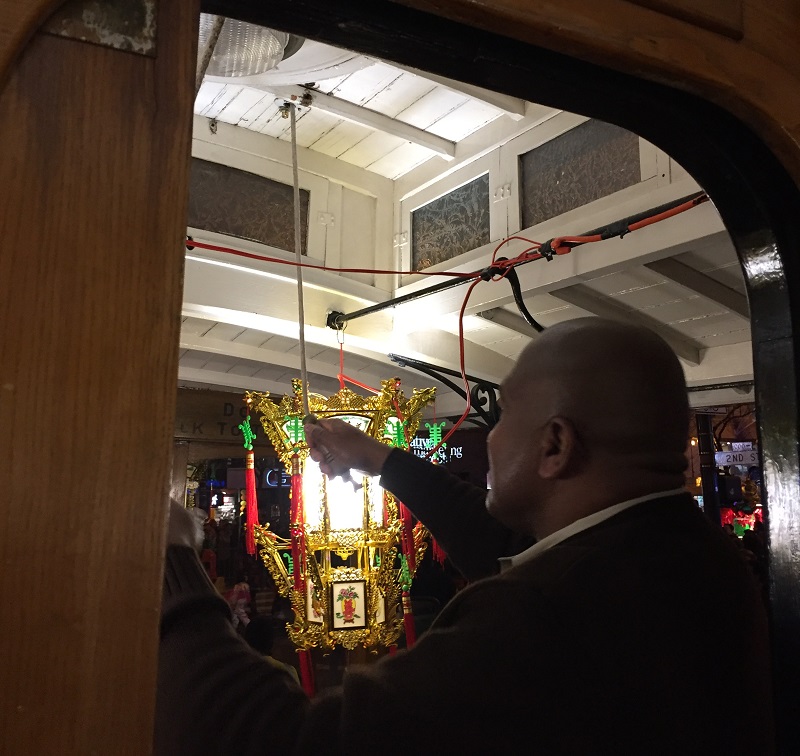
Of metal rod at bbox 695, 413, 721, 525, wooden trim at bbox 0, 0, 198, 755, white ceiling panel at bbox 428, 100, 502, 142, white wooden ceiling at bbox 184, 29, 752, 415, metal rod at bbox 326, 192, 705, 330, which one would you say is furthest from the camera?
metal rod at bbox 695, 413, 721, 525

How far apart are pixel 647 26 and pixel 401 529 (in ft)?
9.32

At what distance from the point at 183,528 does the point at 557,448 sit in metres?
0.47

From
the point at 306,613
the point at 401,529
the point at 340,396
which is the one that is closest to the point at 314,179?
the point at 340,396

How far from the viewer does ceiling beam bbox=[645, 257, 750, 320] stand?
2756 mm

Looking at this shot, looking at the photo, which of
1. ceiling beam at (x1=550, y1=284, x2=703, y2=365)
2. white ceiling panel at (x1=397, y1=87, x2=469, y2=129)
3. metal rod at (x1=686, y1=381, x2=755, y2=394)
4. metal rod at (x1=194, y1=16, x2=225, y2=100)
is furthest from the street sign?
metal rod at (x1=194, y1=16, x2=225, y2=100)

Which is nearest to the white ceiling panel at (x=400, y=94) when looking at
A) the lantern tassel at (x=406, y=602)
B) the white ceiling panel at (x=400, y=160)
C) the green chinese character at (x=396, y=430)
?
the white ceiling panel at (x=400, y=160)

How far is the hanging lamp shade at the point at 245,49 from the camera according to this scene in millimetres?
1529

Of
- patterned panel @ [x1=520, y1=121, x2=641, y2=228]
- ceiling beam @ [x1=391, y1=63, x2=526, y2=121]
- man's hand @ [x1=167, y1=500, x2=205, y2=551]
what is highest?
ceiling beam @ [x1=391, y1=63, x2=526, y2=121]

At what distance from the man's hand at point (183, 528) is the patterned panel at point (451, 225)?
2424 millimetres

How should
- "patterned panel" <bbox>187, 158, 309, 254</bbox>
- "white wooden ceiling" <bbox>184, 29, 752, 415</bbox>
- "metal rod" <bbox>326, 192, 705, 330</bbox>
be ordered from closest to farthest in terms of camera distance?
"metal rod" <bbox>326, 192, 705, 330</bbox> → "white wooden ceiling" <bbox>184, 29, 752, 415</bbox> → "patterned panel" <bbox>187, 158, 309, 254</bbox>

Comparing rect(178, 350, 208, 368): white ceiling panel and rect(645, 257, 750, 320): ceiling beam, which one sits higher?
rect(178, 350, 208, 368): white ceiling panel

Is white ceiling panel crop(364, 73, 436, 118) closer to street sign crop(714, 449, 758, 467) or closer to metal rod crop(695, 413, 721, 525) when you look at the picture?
metal rod crop(695, 413, 721, 525)

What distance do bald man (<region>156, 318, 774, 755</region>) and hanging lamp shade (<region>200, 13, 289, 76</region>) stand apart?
1.11 m

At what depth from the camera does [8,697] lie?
524 millimetres
